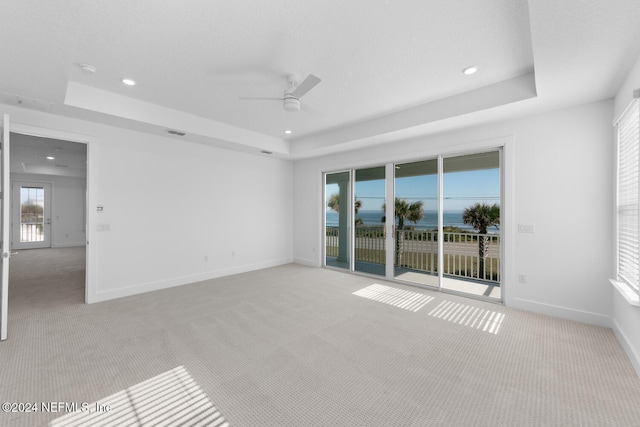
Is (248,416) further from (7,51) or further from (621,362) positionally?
(7,51)

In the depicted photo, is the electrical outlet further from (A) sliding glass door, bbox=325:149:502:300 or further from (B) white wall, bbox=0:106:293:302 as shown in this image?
(B) white wall, bbox=0:106:293:302

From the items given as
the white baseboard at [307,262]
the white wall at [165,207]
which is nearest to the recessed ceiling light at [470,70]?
the white wall at [165,207]

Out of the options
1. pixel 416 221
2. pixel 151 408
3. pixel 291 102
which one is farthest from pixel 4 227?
pixel 416 221

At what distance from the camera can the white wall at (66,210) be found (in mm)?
9266

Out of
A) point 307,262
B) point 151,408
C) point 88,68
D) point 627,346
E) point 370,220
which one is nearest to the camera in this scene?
point 151,408

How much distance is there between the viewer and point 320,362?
7.57 ft

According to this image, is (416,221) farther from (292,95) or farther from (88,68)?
(88,68)

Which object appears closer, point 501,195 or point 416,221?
point 501,195

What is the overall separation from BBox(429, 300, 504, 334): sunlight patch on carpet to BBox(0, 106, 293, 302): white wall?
3875 millimetres

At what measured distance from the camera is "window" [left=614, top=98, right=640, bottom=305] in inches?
89.0

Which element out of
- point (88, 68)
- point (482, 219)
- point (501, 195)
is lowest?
point (482, 219)

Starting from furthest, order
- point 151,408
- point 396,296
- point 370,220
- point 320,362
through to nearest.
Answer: point 370,220, point 396,296, point 320,362, point 151,408

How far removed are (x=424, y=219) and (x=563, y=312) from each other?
2.27m

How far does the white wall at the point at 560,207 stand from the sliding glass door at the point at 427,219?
348mm
